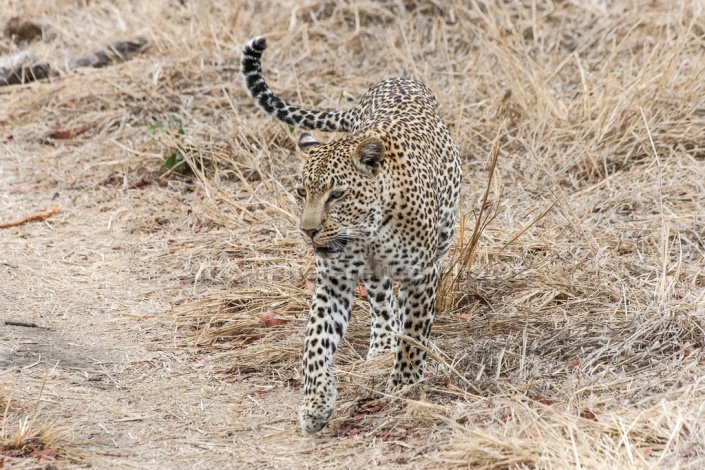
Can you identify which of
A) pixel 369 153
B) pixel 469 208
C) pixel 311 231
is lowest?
pixel 469 208

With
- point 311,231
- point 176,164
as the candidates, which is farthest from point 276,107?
point 176,164

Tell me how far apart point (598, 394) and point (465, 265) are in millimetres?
1948

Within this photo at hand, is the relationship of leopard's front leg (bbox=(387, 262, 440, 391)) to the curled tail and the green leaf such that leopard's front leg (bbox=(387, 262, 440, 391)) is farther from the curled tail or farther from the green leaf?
the green leaf

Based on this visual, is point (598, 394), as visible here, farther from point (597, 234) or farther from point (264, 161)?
point (264, 161)

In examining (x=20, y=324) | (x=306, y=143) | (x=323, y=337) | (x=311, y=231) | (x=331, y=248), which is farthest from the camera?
(x=20, y=324)

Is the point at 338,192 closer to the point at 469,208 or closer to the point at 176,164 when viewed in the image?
the point at 469,208

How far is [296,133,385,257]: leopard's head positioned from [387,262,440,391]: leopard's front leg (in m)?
0.56

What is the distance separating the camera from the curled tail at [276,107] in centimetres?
693

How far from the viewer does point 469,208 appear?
7668mm

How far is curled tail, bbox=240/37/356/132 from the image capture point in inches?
273

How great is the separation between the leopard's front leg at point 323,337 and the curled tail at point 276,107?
163 cm

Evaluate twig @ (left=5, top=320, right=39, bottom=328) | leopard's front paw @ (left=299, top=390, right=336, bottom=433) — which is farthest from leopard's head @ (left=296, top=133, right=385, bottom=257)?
twig @ (left=5, top=320, right=39, bottom=328)

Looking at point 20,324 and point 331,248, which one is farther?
point 20,324

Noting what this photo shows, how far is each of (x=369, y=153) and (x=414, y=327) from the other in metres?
1.08
